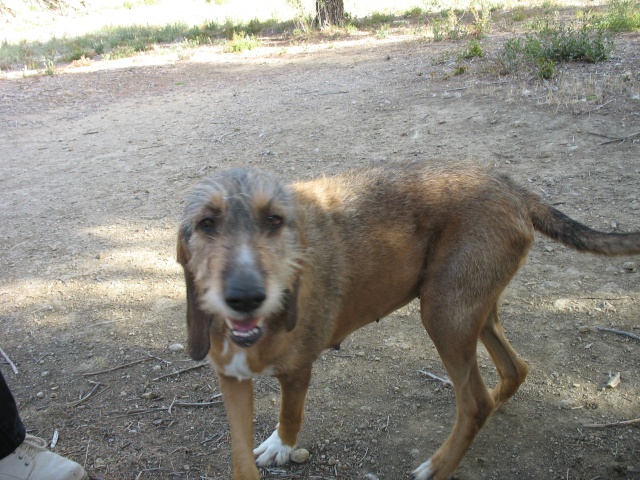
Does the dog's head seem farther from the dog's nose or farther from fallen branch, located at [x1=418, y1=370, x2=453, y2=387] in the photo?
fallen branch, located at [x1=418, y1=370, x2=453, y2=387]

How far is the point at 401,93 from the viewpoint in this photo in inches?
367

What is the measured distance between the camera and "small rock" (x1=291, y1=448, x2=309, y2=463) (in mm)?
3248

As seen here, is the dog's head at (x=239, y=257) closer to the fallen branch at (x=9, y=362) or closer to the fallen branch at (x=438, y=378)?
the fallen branch at (x=438, y=378)

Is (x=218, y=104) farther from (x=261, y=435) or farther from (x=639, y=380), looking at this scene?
(x=639, y=380)

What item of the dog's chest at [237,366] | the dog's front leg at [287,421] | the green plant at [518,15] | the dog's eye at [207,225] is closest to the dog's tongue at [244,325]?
the dog's chest at [237,366]

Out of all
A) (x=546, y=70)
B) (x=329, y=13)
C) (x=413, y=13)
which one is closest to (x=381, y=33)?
(x=329, y=13)

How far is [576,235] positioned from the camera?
3111 mm

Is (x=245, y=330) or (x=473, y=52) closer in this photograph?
(x=245, y=330)

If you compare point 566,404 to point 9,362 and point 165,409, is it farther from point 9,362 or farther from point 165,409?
point 9,362

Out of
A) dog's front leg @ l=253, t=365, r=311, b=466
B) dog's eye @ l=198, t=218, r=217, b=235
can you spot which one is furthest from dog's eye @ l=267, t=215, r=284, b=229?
dog's front leg @ l=253, t=365, r=311, b=466

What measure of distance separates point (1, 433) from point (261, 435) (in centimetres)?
147

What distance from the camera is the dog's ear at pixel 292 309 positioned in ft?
8.91

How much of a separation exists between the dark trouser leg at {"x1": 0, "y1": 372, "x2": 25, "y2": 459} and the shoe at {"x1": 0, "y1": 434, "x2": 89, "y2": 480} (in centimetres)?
9

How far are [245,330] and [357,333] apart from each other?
1860mm
